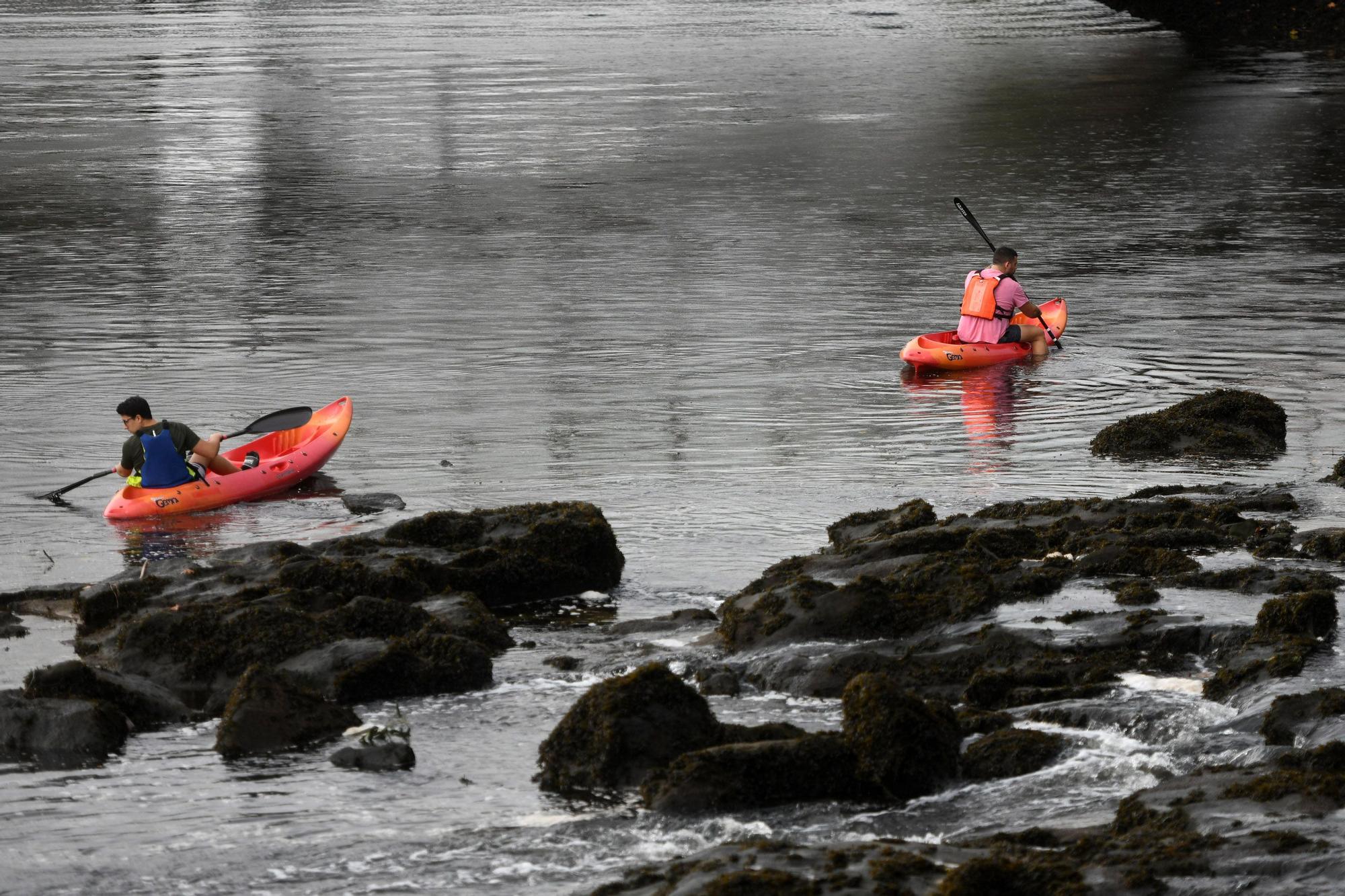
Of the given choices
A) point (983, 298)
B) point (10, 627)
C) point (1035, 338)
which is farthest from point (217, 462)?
point (1035, 338)

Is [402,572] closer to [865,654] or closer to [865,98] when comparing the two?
[865,654]

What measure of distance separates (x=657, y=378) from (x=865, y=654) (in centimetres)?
1104

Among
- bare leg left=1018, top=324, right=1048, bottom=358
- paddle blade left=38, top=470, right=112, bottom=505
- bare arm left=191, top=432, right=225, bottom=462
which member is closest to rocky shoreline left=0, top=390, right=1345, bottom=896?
bare arm left=191, top=432, right=225, bottom=462

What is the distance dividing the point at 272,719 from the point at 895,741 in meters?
3.70

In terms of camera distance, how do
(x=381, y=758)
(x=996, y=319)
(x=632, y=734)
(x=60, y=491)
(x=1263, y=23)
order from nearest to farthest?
1. (x=632, y=734)
2. (x=381, y=758)
3. (x=60, y=491)
4. (x=996, y=319)
5. (x=1263, y=23)

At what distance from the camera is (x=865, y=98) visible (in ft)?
180

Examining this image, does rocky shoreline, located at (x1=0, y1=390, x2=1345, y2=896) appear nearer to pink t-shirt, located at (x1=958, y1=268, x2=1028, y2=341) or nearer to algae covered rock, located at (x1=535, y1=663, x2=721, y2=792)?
algae covered rock, located at (x1=535, y1=663, x2=721, y2=792)

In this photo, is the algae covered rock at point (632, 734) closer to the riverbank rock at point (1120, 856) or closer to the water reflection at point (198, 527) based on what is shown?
the riverbank rock at point (1120, 856)

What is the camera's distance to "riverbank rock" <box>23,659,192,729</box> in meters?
10.9

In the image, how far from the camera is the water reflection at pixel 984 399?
18031mm

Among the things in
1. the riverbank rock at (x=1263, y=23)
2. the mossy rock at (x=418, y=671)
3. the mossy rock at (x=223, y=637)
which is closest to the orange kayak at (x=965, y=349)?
the mossy rock at (x=418, y=671)

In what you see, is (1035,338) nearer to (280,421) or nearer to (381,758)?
(280,421)

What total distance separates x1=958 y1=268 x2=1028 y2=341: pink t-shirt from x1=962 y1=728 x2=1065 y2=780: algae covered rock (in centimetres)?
1289

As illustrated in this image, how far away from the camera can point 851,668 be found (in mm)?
11219
